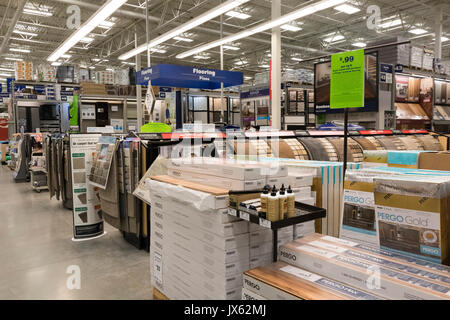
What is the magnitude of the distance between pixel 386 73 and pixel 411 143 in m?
1.94

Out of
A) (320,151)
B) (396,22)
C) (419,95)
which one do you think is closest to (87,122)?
(320,151)

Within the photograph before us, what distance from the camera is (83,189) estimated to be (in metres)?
4.54

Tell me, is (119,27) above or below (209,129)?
above

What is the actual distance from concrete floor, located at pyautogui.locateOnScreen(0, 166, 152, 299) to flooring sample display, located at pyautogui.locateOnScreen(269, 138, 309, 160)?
6.75ft

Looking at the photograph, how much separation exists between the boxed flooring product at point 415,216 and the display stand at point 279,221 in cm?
34

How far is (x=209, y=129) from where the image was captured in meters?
4.54

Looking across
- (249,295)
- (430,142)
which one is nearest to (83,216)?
(249,295)

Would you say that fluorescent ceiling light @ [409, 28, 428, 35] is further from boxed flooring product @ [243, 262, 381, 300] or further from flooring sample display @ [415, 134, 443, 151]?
boxed flooring product @ [243, 262, 381, 300]

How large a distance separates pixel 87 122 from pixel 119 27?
6683 millimetres

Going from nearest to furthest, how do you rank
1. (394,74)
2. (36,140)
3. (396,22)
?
(394,74), (36,140), (396,22)

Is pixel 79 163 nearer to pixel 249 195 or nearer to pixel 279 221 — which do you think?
pixel 249 195

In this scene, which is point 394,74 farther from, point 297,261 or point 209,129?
point 297,261

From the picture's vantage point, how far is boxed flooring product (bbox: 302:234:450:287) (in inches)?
54.9
